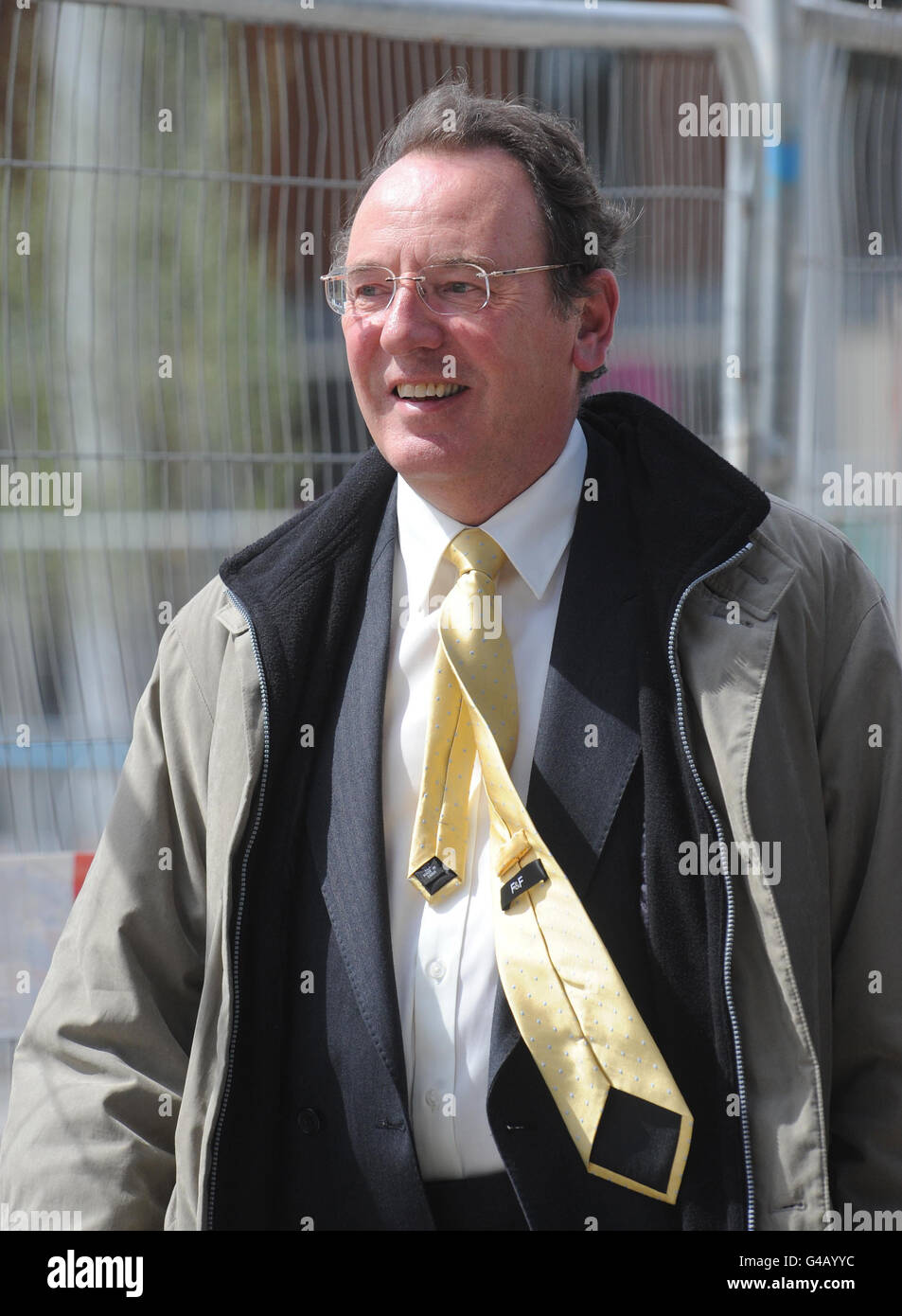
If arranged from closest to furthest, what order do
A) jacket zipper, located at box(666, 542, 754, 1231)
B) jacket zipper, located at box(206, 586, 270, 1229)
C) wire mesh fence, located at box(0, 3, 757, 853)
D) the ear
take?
jacket zipper, located at box(666, 542, 754, 1231) → jacket zipper, located at box(206, 586, 270, 1229) → the ear → wire mesh fence, located at box(0, 3, 757, 853)

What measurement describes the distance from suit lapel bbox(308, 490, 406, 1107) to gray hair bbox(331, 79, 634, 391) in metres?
0.61

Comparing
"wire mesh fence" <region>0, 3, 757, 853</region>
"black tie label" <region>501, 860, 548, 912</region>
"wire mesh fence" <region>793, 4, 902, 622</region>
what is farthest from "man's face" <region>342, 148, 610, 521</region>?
"wire mesh fence" <region>793, 4, 902, 622</region>

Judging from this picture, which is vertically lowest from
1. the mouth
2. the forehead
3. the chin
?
the chin

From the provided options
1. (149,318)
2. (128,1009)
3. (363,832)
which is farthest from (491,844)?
(149,318)

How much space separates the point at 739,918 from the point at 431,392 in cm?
90

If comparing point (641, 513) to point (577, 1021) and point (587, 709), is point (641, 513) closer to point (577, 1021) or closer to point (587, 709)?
point (587, 709)

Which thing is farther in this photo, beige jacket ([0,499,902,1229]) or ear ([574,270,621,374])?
ear ([574,270,621,374])

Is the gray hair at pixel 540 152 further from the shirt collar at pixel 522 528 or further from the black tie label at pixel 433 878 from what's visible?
the black tie label at pixel 433 878

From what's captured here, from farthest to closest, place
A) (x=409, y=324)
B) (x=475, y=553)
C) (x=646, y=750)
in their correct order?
(x=475, y=553)
(x=409, y=324)
(x=646, y=750)

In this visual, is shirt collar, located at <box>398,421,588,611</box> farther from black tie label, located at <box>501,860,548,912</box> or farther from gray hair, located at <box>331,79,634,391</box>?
black tie label, located at <box>501,860,548,912</box>

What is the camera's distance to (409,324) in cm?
212

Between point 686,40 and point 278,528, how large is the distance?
231 centimetres

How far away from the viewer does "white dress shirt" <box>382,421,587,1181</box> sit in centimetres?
199
